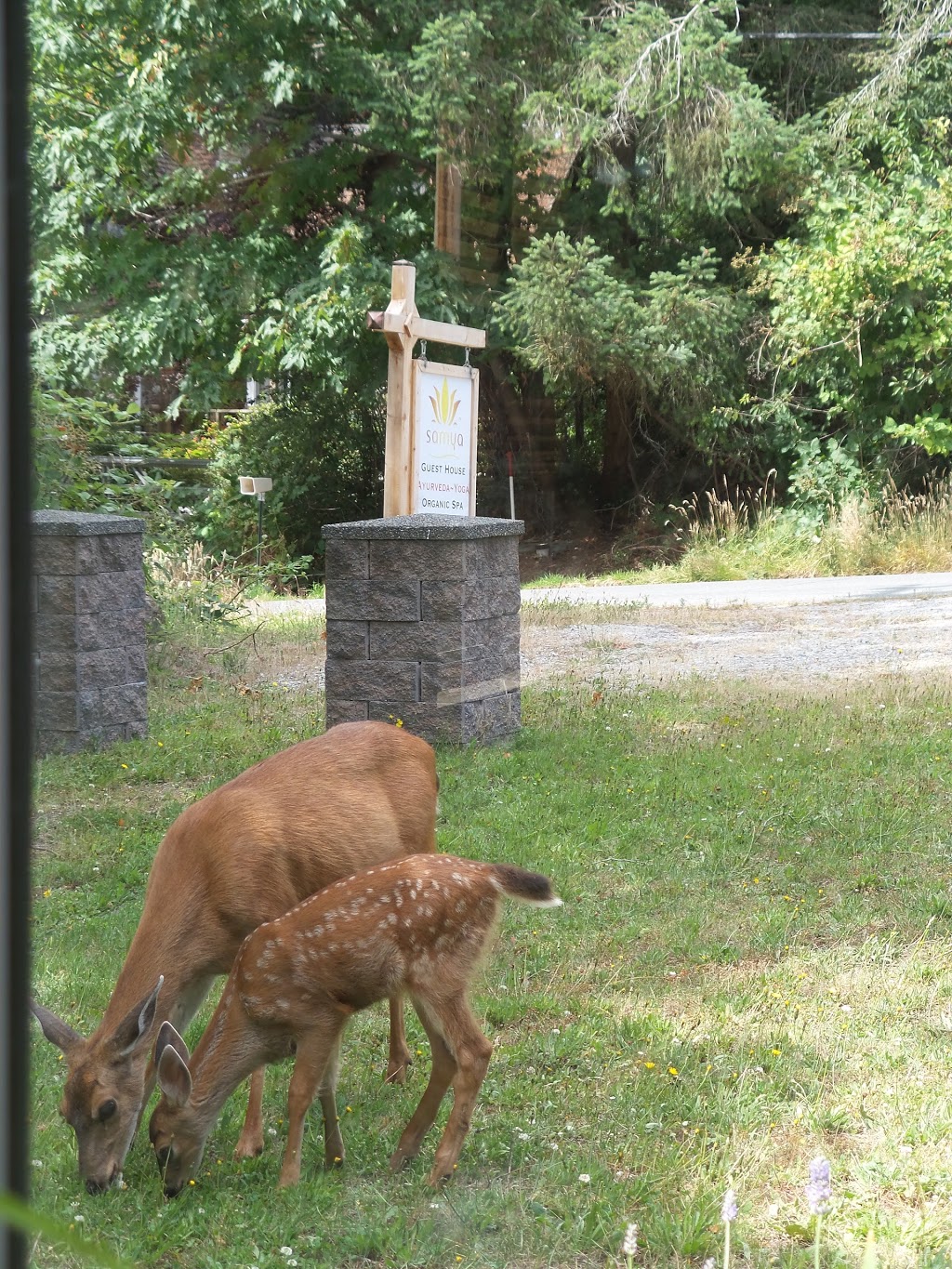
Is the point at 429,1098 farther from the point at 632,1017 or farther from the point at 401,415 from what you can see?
the point at 401,415

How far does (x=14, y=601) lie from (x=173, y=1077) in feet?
10.4

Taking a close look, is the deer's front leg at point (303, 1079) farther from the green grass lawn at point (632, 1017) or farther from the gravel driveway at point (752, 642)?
the gravel driveway at point (752, 642)

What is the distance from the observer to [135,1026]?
11.9ft

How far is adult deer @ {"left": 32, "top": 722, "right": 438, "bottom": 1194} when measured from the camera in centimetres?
368

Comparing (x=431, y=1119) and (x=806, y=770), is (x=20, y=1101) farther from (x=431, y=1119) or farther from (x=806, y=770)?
(x=806, y=770)

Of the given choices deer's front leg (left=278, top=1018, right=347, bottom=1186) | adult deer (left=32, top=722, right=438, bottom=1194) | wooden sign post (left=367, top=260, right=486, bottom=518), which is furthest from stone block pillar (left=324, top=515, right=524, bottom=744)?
deer's front leg (left=278, top=1018, right=347, bottom=1186)

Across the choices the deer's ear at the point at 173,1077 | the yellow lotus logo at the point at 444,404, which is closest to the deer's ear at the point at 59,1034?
the deer's ear at the point at 173,1077

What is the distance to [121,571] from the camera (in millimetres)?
9148

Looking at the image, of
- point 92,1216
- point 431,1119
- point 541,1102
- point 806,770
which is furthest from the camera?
point 806,770

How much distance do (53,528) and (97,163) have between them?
1449cm

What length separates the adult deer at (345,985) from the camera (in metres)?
3.72

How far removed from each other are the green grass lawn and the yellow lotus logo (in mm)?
3214

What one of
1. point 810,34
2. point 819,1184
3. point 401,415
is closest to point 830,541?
point 810,34

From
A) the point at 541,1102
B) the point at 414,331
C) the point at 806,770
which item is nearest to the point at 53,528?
the point at 414,331
